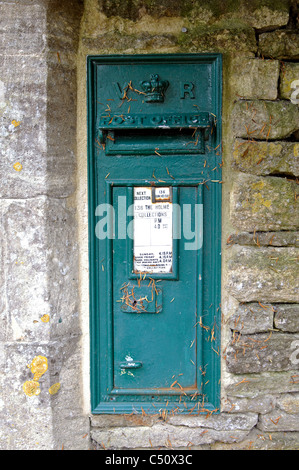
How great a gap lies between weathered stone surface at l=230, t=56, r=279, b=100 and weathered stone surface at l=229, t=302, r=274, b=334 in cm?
117

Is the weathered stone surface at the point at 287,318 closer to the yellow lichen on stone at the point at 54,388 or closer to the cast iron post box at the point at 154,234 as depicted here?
the cast iron post box at the point at 154,234

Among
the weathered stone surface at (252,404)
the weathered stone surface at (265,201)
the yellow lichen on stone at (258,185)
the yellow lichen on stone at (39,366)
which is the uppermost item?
A: the yellow lichen on stone at (258,185)

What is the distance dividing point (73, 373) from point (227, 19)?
2.19 m

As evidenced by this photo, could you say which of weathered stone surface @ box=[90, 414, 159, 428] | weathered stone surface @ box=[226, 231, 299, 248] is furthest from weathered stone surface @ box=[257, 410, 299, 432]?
weathered stone surface @ box=[226, 231, 299, 248]

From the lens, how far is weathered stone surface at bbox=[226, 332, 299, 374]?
2.01 meters

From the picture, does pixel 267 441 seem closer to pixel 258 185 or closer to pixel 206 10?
pixel 258 185

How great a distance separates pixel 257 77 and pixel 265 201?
0.68 m

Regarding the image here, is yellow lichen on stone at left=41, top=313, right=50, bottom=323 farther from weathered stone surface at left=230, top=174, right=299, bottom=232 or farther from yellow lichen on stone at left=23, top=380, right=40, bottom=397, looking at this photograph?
weathered stone surface at left=230, top=174, right=299, bottom=232

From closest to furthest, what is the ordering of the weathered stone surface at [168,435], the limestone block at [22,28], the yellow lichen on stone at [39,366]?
the limestone block at [22,28] → the yellow lichen on stone at [39,366] → the weathered stone surface at [168,435]

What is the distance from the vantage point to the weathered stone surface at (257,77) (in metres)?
1.94

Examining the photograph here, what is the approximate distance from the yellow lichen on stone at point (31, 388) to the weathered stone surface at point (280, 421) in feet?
4.31

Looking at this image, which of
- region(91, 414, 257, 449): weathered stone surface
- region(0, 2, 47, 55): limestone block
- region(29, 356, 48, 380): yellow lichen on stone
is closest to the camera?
region(0, 2, 47, 55): limestone block

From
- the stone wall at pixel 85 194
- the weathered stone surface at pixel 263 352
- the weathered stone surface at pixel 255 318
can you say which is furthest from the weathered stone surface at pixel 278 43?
the weathered stone surface at pixel 263 352

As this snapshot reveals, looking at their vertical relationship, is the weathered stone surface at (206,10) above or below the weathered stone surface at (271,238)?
above
